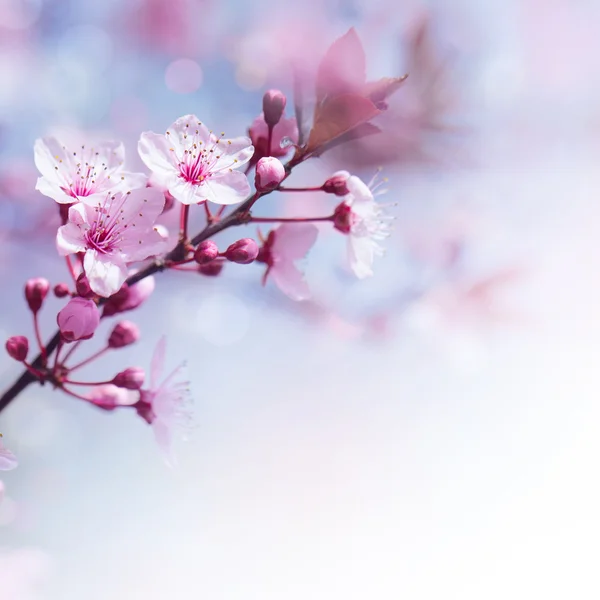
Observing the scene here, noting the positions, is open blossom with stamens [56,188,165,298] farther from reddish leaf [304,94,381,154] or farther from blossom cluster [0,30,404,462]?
reddish leaf [304,94,381,154]

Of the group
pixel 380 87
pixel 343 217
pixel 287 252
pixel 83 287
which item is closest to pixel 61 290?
pixel 83 287

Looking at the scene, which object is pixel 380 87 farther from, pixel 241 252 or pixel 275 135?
pixel 241 252

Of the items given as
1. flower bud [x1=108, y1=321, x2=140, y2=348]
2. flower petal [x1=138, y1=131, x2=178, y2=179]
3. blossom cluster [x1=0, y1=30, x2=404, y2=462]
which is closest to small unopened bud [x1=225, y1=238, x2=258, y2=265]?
blossom cluster [x1=0, y1=30, x2=404, y2=462]

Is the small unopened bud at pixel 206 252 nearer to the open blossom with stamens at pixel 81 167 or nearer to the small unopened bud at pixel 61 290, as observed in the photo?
the open blossom with stamens at pixel 81 167

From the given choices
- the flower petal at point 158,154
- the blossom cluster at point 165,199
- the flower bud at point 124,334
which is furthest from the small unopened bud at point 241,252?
the flower bud at point 124,334

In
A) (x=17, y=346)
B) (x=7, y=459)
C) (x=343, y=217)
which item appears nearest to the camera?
(x=7, y=459)

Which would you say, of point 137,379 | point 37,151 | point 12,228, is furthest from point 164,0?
point 137,379
